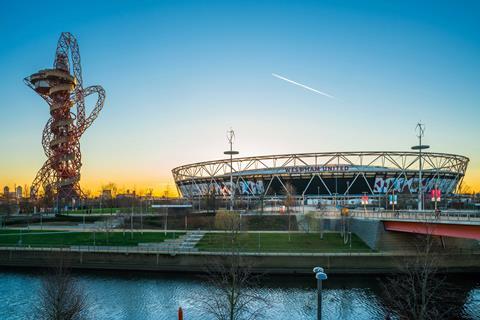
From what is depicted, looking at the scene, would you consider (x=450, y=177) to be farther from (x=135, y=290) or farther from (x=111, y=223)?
(x=135, y=290)

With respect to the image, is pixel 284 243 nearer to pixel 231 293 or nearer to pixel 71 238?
pixel 231 293

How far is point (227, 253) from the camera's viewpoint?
35.1 meters

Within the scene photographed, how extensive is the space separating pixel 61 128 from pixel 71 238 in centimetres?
3565

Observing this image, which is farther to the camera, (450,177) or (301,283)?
(450,177)

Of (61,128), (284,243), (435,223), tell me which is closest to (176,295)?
(284,243)

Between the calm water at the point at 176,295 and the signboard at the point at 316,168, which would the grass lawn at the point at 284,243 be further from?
the signboard at the point at 316,168

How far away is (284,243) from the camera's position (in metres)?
40.7

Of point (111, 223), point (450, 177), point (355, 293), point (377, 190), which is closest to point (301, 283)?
point (355, 293)

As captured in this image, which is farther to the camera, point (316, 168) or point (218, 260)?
point (316, 168)

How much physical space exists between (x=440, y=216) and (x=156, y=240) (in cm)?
2905

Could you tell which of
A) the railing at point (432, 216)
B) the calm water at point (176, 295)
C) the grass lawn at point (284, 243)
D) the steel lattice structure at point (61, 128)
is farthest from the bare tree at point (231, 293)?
the steel lattice structure at point (61, 128)

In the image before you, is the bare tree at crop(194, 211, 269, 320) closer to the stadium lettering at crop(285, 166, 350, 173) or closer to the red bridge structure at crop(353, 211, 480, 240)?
the red bridge structure at crop(353, 211, 480, 240)

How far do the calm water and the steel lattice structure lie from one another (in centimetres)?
4052

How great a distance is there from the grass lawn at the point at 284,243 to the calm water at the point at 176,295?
5.00m
